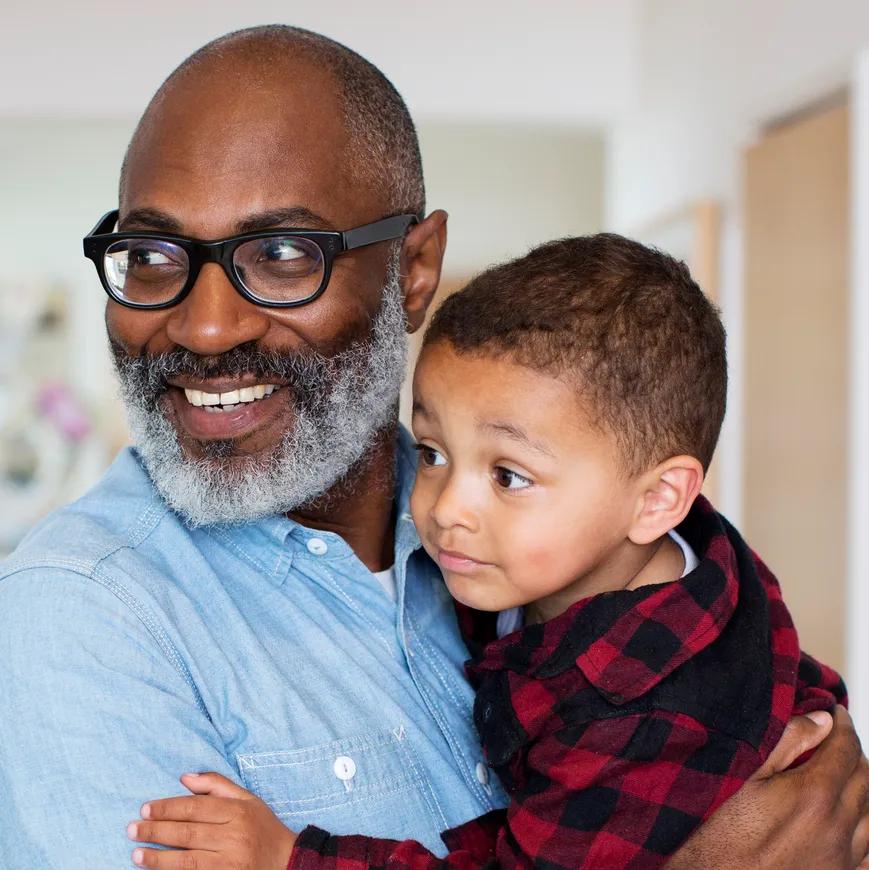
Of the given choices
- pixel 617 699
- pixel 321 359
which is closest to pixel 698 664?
pixel 617 699

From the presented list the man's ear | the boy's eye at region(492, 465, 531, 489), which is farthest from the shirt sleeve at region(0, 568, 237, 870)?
the man's ear

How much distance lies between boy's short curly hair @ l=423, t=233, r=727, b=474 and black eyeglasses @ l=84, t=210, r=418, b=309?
17 cm

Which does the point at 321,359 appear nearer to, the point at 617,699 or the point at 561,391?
the point at 561,391

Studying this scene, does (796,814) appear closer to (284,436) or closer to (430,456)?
(430,456)

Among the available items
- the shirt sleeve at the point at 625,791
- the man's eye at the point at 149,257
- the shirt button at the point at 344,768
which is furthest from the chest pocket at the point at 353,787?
the man's eye at the point at 149,257

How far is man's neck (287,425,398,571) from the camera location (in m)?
1.56

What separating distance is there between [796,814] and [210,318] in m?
0.80

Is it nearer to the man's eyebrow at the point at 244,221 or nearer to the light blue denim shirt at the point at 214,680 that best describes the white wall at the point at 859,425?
the light blue denim shirt at the point at 214,680

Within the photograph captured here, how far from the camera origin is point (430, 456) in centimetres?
138

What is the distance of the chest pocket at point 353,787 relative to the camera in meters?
1.20

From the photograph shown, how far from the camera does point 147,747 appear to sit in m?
1.09

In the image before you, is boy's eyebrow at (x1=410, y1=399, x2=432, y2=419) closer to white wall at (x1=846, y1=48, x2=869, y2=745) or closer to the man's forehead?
the man's forehead

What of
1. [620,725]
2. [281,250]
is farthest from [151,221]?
[620,725]

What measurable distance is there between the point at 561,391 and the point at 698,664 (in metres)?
0.31
